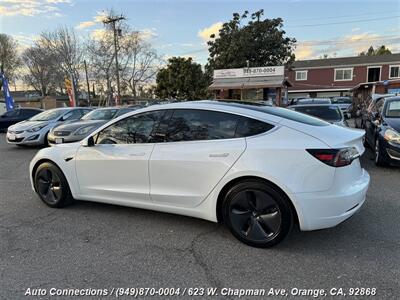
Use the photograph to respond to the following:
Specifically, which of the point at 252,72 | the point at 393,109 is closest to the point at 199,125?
the point at 393,109

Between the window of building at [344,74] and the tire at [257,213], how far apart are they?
47062mm

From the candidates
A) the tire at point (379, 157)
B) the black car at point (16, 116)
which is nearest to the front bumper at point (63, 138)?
the black car at point (16, 116)

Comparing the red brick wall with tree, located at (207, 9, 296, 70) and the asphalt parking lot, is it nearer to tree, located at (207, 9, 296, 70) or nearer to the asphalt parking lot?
tree, located at (207, 9, 296, 70)

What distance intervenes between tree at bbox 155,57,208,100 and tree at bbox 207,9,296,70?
4.72 m

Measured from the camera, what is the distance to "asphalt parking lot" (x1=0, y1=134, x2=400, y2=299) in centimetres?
273

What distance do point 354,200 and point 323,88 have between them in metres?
46.6

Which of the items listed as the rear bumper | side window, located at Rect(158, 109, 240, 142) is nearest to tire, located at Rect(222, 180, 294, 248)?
the rear bumper

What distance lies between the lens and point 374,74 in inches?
1704

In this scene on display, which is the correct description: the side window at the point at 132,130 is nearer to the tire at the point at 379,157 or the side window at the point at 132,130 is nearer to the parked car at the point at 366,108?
the tire at the point at 379,157

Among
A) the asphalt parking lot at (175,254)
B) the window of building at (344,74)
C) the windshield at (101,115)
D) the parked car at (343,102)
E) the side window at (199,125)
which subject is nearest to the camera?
the asphalt parking lot at (175,254)

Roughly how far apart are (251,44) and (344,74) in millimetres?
20276

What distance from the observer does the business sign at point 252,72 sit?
2503 centimetres

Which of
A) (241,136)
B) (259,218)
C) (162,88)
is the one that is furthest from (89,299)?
(162,88)

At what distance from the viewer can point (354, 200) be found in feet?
10.3
